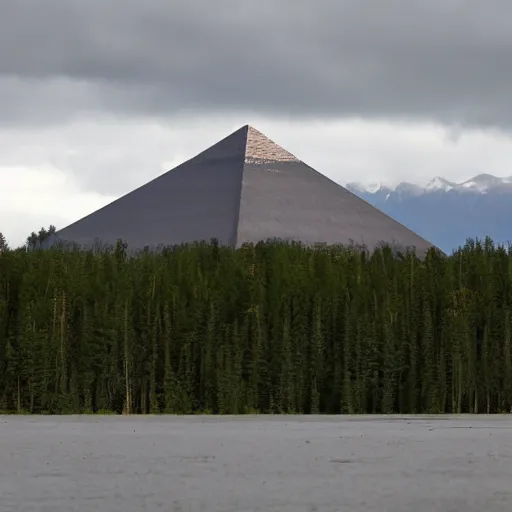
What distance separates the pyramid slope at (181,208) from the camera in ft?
112

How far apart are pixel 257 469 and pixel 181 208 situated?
28.2 meters

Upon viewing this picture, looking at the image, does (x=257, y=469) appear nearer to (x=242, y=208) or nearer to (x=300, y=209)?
(x=242, y=208)

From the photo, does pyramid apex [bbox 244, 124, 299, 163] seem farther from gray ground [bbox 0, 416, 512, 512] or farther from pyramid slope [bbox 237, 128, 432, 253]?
gray ground [bbox 0, 416, 512, 512]

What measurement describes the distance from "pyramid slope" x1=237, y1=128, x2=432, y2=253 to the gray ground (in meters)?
19.6

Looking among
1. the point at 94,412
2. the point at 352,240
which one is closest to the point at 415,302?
the point at 94,412

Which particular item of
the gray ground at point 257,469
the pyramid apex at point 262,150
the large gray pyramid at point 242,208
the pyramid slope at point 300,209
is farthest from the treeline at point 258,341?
the pyramid apex at point 262,150

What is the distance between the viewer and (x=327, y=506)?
23.0 feet

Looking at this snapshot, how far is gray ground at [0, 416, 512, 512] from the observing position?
7227mm

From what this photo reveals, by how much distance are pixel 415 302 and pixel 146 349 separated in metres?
5.74

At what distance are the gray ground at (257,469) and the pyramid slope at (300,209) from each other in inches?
773

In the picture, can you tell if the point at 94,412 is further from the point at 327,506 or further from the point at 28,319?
the point at 327,506

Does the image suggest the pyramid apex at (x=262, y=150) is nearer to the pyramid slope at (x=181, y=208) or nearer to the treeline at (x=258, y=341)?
the pyramid slope at (x=181, y=208)

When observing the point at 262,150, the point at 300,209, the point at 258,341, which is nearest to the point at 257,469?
the point at 258,341

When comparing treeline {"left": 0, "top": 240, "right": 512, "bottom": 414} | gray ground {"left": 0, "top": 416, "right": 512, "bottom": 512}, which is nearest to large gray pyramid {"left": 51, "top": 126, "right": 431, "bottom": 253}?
treeline {"left": 0, "top": 240, "right": 512, "bottom": 414}
